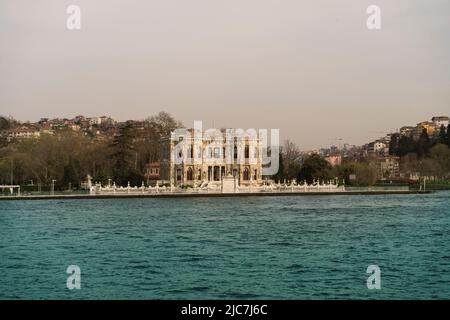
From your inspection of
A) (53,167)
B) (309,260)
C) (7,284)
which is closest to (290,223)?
(309,260)

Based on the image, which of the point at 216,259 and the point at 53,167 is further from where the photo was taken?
the point at 53,167

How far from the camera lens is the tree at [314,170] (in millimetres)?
67250

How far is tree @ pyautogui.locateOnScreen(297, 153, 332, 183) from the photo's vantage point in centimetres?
6725

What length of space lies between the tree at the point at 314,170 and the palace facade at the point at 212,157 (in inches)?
153

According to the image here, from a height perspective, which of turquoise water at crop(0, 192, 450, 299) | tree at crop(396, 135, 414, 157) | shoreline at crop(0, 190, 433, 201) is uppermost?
tree at crop(396, 135, 414, 157)

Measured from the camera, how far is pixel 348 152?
461ft

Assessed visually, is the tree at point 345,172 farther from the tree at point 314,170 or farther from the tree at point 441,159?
the tree at point 441,159

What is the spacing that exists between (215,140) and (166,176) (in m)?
5.62

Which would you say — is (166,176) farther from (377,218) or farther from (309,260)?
(309,260)

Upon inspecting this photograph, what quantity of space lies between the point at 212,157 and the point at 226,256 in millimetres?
49213

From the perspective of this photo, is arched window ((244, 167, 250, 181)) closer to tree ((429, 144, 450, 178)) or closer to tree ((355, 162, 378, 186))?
tree ((355, 162, 378, 186))

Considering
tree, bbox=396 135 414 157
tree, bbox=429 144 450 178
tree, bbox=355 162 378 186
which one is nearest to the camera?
tree, bbox=355 162 378 186

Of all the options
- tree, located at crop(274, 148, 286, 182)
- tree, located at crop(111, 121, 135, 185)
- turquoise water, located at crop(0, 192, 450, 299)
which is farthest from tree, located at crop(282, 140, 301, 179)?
turquoise water, located at crop(0, 192, 450, 299)

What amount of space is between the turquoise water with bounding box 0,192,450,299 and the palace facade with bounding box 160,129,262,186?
1316 inches
